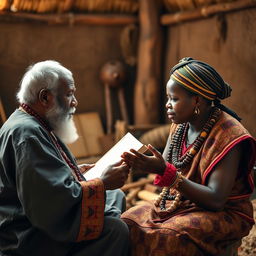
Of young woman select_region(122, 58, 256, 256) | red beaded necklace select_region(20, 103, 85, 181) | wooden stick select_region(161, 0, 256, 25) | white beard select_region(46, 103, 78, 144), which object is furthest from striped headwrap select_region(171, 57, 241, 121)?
wooden stick select_region(161, 0, 256, 25)

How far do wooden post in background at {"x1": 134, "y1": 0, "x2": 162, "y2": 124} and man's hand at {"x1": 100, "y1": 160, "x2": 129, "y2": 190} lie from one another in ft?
11.9

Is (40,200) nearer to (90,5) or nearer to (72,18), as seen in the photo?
(72,18)

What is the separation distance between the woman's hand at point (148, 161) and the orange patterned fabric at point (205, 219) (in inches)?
11.2

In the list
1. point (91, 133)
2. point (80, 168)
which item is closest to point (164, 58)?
point (91, 133)

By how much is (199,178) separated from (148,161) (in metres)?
0.42

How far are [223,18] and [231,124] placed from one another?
2638 millimetres

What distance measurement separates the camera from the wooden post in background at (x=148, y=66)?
6223 mm

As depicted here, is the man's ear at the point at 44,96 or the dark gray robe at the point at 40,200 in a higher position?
the man's ear at the point at 44,96

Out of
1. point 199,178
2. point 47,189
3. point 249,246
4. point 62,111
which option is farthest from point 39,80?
point 249,246

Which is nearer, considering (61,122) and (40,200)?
(40,200)

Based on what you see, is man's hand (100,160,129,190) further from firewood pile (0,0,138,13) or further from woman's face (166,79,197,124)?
firewood pile (0,0,138,13)

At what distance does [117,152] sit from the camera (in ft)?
9.86

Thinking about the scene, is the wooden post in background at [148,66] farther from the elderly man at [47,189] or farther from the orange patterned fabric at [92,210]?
the orange patterned fabric at [92,210]

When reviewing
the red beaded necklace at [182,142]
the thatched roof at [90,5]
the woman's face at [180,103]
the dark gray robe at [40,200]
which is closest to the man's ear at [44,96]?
the dark gray robe at [40,200]
